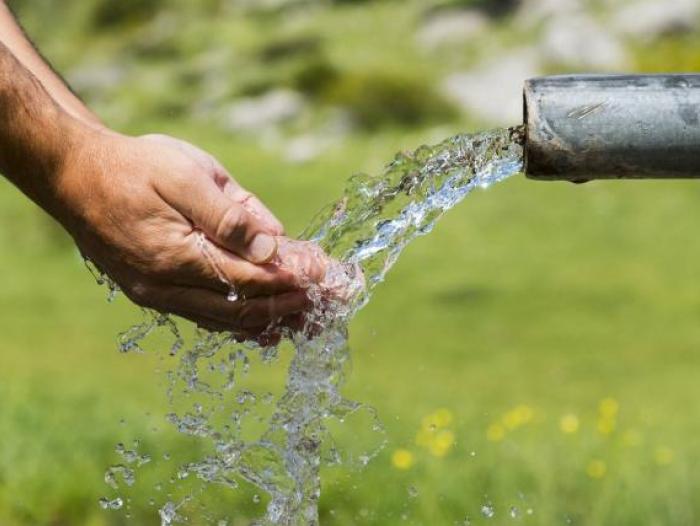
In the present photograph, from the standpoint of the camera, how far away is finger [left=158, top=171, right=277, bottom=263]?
1.92 metres

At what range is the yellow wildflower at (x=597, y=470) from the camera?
341 cm

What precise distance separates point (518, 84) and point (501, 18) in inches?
52.8

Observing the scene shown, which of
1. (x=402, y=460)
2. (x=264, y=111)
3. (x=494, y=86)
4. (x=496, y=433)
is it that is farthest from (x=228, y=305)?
(x=264, y=111)

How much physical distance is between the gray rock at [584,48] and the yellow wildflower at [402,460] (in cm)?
567

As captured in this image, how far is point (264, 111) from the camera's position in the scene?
9305mm

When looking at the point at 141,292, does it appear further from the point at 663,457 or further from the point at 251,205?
the point at 663,457

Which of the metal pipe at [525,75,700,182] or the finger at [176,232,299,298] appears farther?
the finger at [176,232,299,298]

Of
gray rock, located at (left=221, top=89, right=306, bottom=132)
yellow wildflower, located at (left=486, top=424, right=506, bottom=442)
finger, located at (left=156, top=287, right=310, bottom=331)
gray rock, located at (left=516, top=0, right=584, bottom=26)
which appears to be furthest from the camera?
gray rock, located at (left=516, top=0, right=584, bottom=26)

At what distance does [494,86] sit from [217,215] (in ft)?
23.6

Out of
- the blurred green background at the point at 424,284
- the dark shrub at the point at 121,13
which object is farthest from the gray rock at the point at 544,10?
the dark shrub at the point at 121,13

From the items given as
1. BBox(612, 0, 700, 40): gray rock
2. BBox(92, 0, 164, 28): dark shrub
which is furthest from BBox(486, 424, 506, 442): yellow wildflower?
BBox(92, 0, 164, 28): dark shrub

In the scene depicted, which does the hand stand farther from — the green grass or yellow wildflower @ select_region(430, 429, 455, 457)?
yellow wildflower @ select_region(430, 429, 455, 457)

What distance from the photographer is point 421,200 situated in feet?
7.05

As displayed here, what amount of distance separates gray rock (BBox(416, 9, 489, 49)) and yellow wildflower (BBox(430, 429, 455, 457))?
6533 mm
